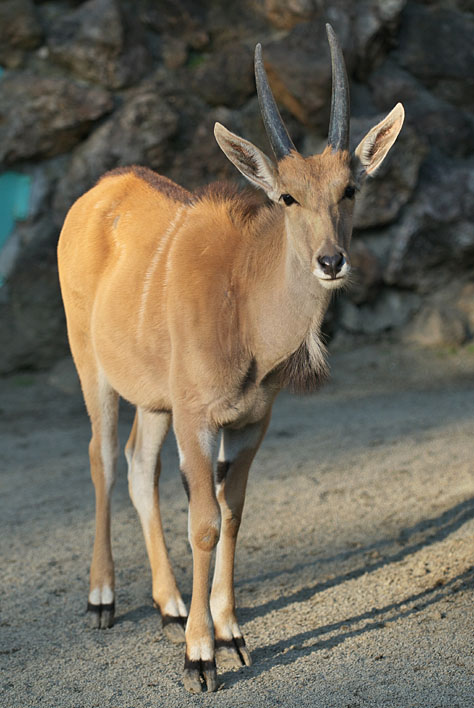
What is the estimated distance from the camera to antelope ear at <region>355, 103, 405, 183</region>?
3248mm

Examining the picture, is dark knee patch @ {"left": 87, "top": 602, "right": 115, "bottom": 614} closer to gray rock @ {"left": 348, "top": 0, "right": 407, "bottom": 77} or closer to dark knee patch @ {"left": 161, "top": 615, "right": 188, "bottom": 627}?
dark knee patch @ {"left": 161, "top": 615, "right": 188, "bottom": 627}

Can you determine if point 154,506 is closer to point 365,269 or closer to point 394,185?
point 365,269

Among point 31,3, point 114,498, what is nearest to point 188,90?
point 31,3

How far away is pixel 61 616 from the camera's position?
3732 mm

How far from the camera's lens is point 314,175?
3092 millimetres

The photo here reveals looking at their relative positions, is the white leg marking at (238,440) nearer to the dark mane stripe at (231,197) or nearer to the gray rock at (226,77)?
the dark mane stripe at (231,197)

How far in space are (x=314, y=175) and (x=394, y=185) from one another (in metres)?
4.98

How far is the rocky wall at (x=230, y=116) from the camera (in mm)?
7746

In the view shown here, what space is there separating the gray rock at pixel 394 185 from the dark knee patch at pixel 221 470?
4583mm

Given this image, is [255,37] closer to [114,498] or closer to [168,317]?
[114,498]

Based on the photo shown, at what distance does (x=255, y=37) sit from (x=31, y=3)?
2029 millimetres

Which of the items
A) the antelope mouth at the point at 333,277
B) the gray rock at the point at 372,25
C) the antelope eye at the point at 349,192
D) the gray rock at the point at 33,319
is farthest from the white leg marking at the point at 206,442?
the gray rock at the point at 372,25

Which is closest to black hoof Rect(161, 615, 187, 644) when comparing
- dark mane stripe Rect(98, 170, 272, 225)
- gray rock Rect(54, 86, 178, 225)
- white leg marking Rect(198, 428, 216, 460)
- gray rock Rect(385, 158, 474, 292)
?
white leg marking Rect(198, 428, 216, 460)

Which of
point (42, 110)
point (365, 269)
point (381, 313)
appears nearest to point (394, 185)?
point (365, 269)
